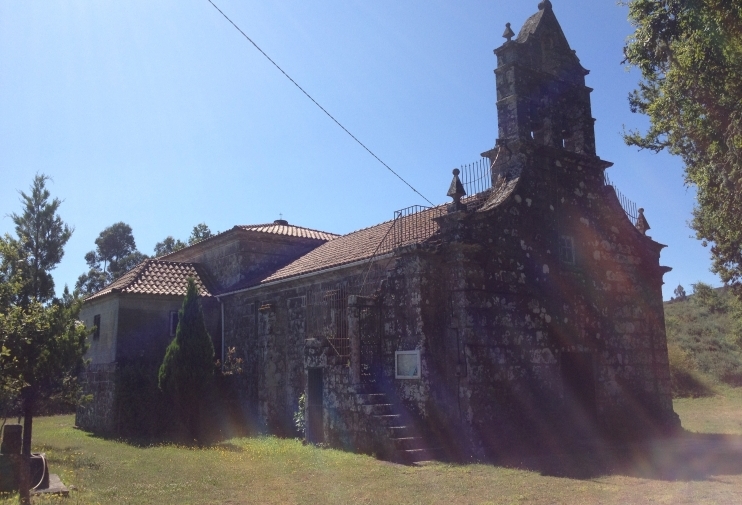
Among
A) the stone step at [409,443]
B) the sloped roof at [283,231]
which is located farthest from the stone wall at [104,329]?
the stone step at [409,443]

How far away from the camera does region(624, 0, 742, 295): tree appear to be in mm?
10008

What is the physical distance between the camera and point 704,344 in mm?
33781

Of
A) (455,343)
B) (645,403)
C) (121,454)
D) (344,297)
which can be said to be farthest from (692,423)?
(121,454)

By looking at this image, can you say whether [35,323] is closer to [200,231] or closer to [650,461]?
[650,461]

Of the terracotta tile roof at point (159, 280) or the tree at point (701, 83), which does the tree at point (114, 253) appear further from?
the tree at point (701, 83)

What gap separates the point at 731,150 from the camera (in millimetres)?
10594

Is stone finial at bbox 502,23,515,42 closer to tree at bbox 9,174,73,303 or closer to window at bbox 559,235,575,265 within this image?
window at bbox 559,235,575,265

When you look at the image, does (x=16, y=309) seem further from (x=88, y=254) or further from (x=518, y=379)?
(x=88, y=254)

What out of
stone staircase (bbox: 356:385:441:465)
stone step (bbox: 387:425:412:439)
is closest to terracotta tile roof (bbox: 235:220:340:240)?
stone staircase (bbox: 356:385:441:465)

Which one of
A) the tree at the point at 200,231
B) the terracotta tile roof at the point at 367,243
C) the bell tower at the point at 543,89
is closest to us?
the bell tower at the point at 543,89

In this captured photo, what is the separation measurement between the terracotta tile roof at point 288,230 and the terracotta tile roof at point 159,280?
2700mm

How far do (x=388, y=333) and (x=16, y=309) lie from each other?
7.38 metres

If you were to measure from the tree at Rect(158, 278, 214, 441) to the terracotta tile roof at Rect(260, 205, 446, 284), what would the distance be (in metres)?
2.49

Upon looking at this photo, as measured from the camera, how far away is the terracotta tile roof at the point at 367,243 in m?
16.0
